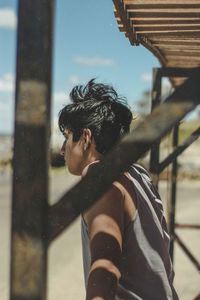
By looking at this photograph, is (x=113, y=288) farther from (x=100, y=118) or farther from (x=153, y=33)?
(x=153, y=33)

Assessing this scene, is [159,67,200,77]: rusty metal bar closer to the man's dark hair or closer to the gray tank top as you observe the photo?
the man's dark hair

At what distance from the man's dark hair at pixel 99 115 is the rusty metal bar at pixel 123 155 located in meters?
0.62

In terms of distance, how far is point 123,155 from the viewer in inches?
63.4

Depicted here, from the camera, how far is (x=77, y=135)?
2.29 m

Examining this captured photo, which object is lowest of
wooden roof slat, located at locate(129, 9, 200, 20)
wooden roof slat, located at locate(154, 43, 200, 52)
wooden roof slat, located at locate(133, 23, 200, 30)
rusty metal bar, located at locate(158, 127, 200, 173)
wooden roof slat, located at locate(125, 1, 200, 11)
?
rusty metal bar, located at locate(158, 127, 200, 173)

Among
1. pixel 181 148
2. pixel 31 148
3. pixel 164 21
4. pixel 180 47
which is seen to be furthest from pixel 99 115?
pixel 181 148

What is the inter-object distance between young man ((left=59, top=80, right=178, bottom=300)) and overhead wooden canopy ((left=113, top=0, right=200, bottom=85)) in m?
0.83

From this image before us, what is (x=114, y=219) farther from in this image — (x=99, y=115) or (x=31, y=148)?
(x=99, y=115)

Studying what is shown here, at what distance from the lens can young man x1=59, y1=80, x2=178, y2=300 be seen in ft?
6.15

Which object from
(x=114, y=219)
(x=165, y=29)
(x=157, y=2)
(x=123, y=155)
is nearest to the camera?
(x=123, y=155)

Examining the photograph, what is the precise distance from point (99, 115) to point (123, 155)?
73 cm

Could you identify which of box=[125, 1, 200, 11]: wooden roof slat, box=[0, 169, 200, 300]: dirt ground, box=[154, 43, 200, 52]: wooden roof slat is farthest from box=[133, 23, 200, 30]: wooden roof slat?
box=[0, 169, 200, 300]: dirt ground

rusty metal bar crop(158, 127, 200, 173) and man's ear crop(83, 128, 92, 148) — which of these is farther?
rusty metal bar crop(158, 127, 200, 173)

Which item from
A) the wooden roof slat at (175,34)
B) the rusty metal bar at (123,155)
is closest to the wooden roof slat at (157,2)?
the wooden roof slat at (175,34)
